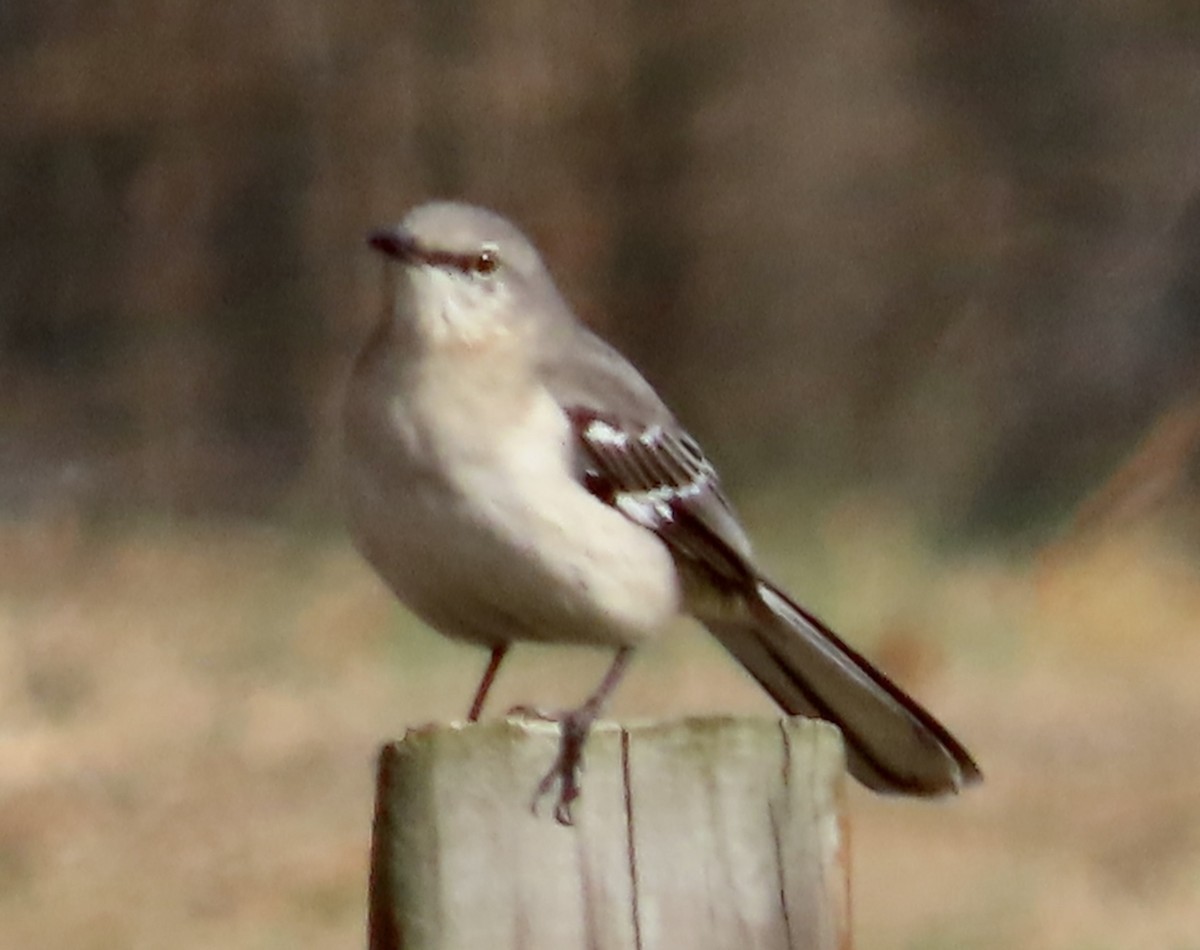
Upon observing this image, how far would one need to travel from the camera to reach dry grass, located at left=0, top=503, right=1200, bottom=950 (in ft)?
7.86

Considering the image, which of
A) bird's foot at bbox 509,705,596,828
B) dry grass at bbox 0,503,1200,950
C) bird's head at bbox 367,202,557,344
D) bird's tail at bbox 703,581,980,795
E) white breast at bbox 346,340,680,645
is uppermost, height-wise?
bird's head at bbox 367,202,557,344

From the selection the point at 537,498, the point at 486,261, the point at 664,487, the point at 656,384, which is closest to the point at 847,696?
the point at 664,487

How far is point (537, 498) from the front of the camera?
135 centimetres

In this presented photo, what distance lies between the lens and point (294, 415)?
2.43 m

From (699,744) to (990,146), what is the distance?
1.70m

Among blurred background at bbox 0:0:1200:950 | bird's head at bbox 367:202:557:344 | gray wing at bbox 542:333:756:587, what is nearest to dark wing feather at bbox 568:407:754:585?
gray wing at bbox 542:333:756:587

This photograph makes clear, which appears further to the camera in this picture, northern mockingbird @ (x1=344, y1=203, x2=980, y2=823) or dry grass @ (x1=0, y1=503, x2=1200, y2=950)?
dry grass @ (x1=0, y1=503, x2=1200, y2=950)

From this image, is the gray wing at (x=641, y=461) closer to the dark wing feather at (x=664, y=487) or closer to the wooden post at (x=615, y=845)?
the dark wing feather at (x=664, y=487)

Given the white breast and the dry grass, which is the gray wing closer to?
the white breast

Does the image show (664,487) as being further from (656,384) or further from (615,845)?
(656,384)

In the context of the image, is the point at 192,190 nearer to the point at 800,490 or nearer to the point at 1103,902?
the point at 800,490

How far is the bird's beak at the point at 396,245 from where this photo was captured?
1.45 meters

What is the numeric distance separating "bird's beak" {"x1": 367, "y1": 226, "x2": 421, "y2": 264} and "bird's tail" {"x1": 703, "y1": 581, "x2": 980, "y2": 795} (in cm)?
40

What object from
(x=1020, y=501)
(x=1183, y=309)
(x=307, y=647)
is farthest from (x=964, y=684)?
(x=307, y=647)
